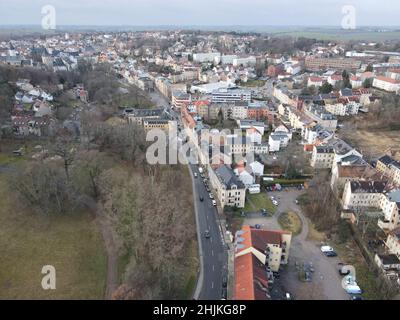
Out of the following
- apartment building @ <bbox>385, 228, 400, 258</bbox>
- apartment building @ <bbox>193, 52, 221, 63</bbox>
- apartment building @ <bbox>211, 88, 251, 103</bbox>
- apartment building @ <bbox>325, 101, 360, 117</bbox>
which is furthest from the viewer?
apartment building @ <bbox>193, 52, 221, 63</bbox>

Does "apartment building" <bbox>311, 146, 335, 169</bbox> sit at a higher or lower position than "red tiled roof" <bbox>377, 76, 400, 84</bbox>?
lower

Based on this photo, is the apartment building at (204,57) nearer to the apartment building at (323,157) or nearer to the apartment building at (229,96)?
the apartment building at (229,96)

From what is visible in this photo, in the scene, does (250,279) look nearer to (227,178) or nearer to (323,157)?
(227,178)

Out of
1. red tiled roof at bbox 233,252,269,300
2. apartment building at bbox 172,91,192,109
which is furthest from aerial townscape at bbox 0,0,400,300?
apartment building at bbox 172,91,192,109

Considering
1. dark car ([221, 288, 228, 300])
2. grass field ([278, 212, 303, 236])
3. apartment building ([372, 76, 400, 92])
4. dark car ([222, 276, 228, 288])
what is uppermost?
apartment building ([372, 76, 400, 92])

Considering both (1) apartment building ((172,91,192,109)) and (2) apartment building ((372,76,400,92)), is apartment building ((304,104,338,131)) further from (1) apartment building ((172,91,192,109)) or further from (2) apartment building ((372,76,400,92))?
(2) apartment building ((372,76,400,92))

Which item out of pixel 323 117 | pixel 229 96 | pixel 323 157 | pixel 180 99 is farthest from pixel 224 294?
pixel 229 96
